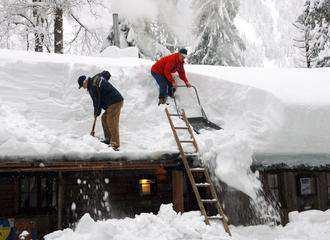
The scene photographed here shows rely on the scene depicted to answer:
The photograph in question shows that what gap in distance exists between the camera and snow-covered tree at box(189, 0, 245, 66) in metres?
23.0

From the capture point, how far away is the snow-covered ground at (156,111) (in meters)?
10.6

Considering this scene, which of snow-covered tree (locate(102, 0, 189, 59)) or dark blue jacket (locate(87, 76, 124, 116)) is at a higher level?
snow-covered tree (locate(102, 0, 189, 59))

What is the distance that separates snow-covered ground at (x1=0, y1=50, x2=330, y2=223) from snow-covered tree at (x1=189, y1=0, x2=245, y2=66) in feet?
29.9

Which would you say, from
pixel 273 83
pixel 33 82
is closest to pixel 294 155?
pixel 273 83

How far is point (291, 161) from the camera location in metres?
12.6

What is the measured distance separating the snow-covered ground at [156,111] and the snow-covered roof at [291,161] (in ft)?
0.76

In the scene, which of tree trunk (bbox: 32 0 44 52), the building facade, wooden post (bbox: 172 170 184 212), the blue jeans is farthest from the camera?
tree trunk (bbox: 32 0 44 52)

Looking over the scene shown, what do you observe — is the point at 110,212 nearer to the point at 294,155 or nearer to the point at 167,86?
the point at 167,86

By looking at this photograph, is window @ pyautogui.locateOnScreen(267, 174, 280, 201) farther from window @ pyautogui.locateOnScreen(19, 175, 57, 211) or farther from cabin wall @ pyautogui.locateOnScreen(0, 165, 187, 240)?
window @ pyautogui.locateOnScreen(19, 175, 57, 211)

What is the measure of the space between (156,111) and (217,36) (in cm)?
1222

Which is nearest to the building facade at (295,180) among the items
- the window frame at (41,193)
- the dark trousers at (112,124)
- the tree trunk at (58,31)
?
the dark trousers at (112,124)

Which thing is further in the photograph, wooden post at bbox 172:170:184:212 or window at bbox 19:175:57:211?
wooden post at bbox 172:170:184:212

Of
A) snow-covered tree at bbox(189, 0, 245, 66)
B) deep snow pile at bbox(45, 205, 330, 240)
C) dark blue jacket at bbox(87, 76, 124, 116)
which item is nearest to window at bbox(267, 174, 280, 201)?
deep snow pile at bbox(45, 205, 330, 240)

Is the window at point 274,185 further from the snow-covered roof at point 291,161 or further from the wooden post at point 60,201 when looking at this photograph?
the wooden post at point 60,201
